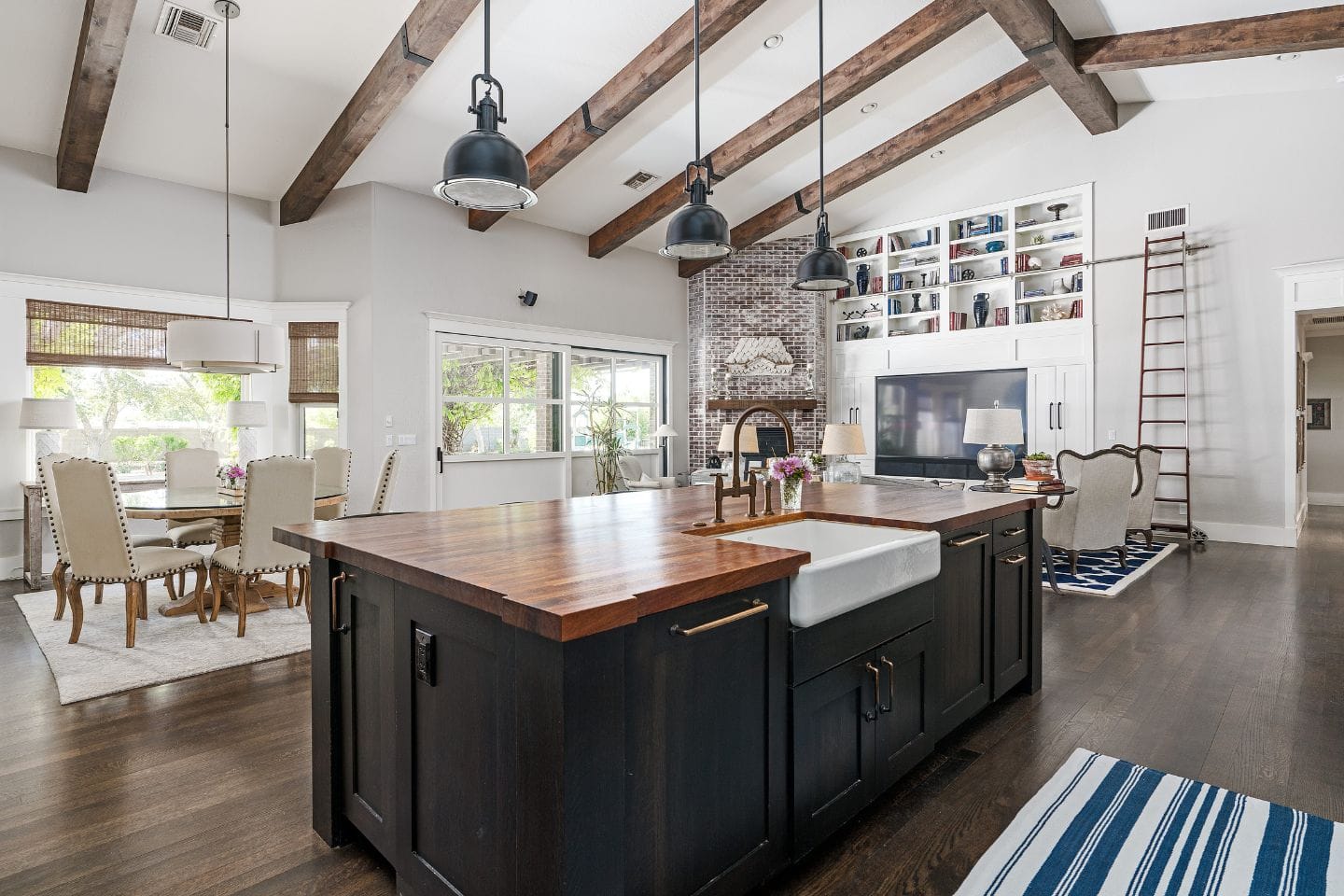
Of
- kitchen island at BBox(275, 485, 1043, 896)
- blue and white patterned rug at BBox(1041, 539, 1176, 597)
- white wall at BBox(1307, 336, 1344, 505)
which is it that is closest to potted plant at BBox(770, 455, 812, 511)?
kitchen island at BBox(275, 485, 1043, 896)

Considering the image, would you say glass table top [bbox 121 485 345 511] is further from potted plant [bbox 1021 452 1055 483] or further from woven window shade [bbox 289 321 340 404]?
potted plant [bbox 1021 452 1055 483]

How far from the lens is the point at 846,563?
5.68ft

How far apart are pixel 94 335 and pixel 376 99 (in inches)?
117

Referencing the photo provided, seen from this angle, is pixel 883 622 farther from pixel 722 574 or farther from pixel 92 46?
pixel 92 46

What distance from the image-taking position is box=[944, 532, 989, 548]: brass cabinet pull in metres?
2.31

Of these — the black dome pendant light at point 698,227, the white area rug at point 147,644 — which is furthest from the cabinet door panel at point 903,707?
the white area rug at point 147,644

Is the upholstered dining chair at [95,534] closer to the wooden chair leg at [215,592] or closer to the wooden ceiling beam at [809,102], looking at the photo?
the wooden chair leg at [215,592]

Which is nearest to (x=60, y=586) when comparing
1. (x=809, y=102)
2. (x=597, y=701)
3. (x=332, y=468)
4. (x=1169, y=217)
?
(x=332, y=468)

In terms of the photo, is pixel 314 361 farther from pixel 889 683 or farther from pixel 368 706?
pixel 889 683

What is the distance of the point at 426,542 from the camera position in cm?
182

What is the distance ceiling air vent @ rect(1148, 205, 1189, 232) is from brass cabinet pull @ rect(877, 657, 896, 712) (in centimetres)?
701

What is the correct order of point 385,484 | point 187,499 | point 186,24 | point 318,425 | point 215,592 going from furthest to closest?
point 318,425, point 385,484, point 186,24, point 187,499, point 215,592

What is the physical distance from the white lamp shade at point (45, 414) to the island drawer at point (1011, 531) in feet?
19.9

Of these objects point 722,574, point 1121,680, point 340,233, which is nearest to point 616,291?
point 340,233
